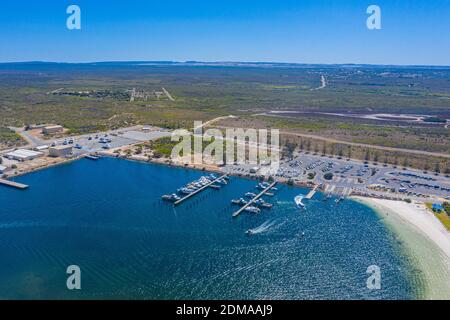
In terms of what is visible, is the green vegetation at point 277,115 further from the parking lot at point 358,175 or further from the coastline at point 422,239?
the coastline at point 422,239

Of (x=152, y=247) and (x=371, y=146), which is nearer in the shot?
(x=152, y=247)

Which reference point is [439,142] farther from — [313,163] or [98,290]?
[98,290]

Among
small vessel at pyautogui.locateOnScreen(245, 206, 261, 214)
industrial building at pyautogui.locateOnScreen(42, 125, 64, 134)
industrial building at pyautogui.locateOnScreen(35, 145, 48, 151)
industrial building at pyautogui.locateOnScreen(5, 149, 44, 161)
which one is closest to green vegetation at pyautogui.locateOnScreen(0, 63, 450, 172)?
industrial building at pyautogui.locateOnScreen(42, 125, 64, 134)

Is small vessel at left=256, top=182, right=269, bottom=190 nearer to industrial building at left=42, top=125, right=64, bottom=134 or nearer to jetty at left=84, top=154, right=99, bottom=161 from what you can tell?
jetty at left=84, top=154, right=99, bottom=161

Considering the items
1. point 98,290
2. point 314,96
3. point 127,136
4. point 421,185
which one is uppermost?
point 314,96

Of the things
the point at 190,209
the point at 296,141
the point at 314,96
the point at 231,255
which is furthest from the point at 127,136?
the point at 314,96

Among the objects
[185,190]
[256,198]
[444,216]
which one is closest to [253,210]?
[256,198]
